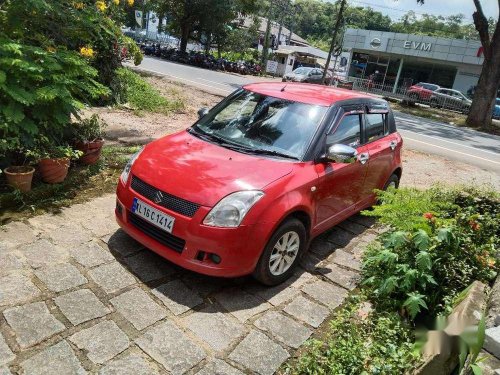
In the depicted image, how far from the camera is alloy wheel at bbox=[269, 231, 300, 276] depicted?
11.7 feet

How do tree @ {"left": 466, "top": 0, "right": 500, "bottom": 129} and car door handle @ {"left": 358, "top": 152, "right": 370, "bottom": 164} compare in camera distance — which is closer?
car door handle @ {"left": 358, "top": 152, "right": 370, "bottom": 164}

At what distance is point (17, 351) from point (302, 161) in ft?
8.83

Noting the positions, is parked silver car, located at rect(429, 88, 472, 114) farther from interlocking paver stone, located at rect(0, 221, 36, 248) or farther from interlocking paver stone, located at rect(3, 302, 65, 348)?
interlocking paver stone, located at rect(3, 302, 65, 348)

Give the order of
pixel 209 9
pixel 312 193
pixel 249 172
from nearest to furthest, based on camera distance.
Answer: pixel 249 172 < pixel 312 193 < pixel 209 9

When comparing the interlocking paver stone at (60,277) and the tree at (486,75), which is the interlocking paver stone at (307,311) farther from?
the tree at (486,75)

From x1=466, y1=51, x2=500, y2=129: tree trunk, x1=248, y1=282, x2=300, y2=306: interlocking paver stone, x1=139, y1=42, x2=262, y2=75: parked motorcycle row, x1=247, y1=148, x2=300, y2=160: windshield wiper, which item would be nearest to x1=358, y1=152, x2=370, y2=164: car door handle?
x1=247, y1=148, x2=300, y2=160: windshield wiper

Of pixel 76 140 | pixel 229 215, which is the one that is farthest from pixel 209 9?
pixel 229 215

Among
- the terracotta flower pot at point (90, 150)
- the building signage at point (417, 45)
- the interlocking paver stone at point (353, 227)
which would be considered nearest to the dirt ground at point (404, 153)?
the terracotta flower pot at point (90, 150)

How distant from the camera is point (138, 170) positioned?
3695 mm

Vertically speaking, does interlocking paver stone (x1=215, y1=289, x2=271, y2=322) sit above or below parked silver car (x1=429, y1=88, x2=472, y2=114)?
below

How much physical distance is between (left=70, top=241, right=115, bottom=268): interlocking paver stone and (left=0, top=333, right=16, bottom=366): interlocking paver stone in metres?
1.00

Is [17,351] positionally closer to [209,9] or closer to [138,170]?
[138,170]

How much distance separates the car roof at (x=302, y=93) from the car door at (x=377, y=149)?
0.37 m

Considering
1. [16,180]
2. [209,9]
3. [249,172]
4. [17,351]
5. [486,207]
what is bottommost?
[17,351]
